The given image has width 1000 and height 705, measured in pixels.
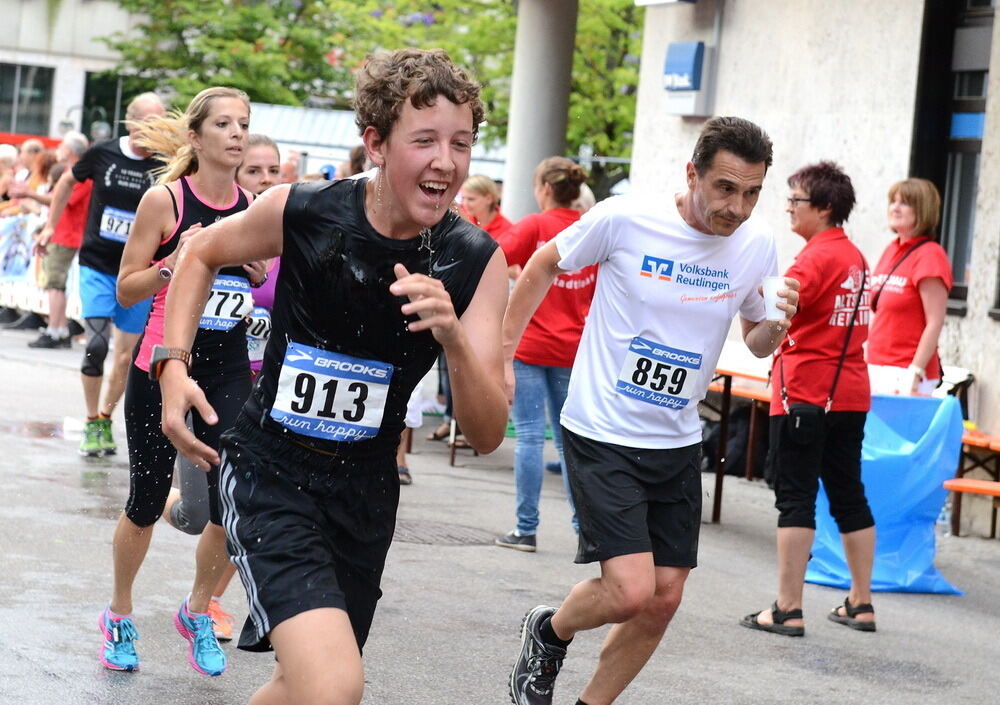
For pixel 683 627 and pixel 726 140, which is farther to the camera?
pixel 683 627

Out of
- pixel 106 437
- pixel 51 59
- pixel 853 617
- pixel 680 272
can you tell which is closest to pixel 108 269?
pixel 106 437

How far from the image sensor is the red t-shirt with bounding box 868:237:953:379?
33.3ft

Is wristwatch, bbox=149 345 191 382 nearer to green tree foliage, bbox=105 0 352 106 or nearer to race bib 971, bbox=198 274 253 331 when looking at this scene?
race bib 971, bbox=198 274 253 331

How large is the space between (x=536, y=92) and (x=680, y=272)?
13314mm

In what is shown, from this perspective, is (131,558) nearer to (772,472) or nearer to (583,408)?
(583,408)

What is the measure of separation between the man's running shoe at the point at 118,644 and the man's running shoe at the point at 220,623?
49 centimetres

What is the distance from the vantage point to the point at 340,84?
136 ft

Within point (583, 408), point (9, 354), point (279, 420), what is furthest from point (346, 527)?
point (9, 354)

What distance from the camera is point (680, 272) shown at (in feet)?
17.9

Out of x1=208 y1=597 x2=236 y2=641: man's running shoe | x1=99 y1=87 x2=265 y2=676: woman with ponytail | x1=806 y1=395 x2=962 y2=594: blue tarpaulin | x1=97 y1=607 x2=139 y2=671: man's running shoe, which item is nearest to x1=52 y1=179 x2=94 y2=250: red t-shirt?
x1=806 y1=395 x2=962 y2=594: blue tarpaulin

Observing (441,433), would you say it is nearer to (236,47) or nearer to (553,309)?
(553,309)

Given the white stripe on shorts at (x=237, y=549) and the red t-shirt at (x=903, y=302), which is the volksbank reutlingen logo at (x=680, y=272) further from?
the red t-shirt at (x=903, y=302)

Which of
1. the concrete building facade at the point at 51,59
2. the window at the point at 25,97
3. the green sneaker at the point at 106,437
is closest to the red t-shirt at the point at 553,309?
the green sneaker at the point at 106,437

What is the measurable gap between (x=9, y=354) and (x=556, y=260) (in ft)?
39.0
